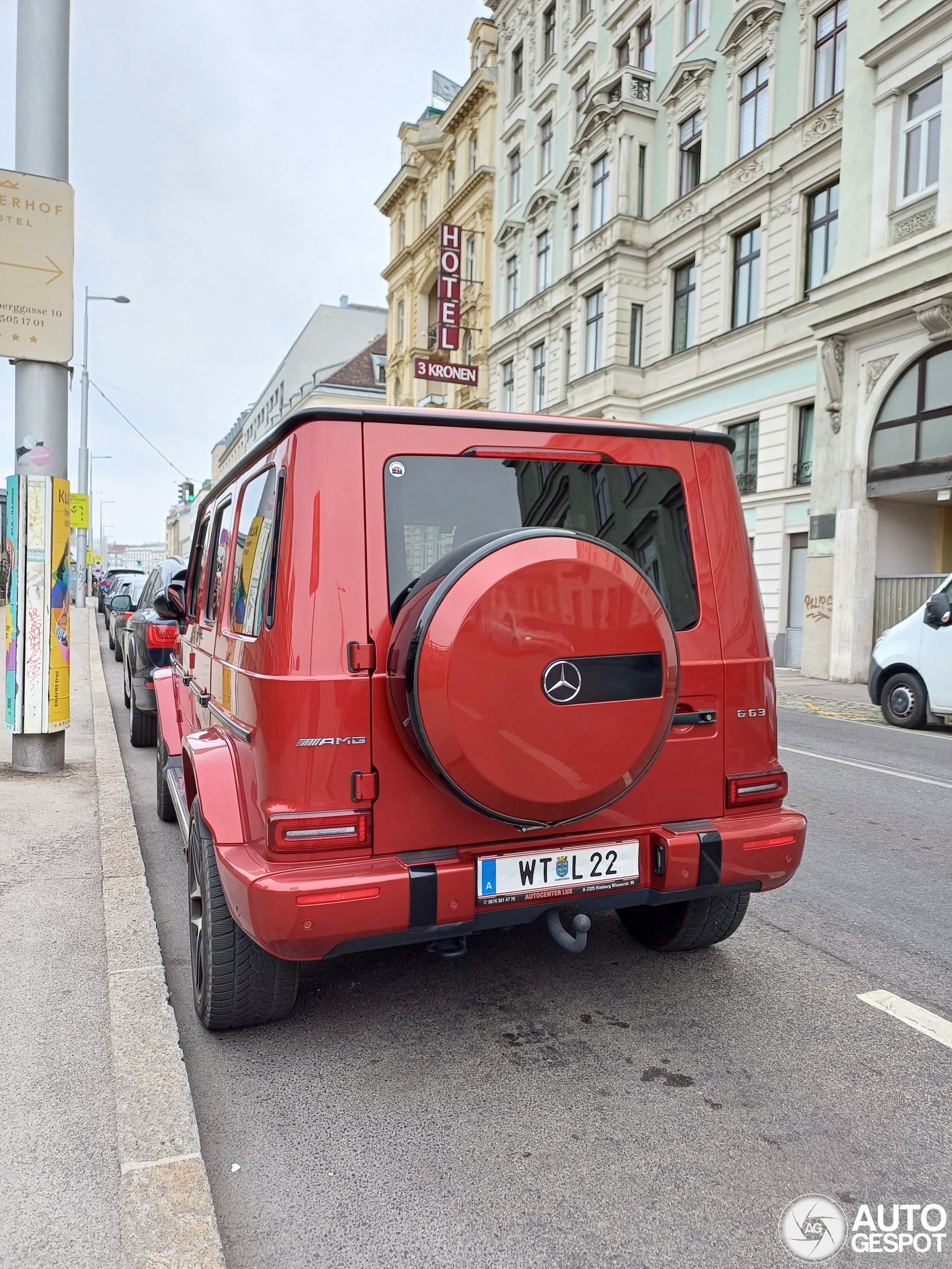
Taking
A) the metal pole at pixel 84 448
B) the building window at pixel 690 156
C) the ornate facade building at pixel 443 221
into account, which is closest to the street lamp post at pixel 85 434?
the metal pole at pixel 84 448

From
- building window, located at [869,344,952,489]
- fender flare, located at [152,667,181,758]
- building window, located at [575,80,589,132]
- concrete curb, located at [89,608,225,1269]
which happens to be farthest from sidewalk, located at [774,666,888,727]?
building window, located at [575,80,589,132]

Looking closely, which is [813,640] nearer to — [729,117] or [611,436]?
[729,117]

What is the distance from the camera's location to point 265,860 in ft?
8.87

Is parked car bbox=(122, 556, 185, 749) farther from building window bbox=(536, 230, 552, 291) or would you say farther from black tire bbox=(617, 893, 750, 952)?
Result: building window bbox=(536, 230, 552, 291)

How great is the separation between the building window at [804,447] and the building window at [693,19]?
10.8 metres

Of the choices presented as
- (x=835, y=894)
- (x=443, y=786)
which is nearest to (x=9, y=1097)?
(x=443, y=786)

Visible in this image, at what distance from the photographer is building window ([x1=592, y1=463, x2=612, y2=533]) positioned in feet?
10.1

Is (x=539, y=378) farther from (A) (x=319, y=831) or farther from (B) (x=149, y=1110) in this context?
(B) (x=149, y=1110)

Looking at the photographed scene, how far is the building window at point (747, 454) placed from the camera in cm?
2152

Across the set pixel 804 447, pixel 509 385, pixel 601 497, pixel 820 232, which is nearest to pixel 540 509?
pixel 601 497

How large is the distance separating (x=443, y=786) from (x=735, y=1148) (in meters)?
1.24

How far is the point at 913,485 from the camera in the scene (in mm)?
16297

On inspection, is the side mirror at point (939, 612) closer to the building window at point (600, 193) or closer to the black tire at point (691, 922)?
the black tire at point (691, 922)

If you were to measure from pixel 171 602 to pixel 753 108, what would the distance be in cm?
2178
